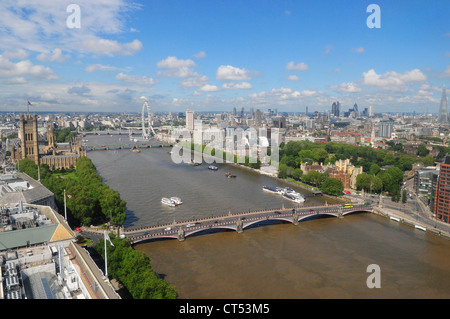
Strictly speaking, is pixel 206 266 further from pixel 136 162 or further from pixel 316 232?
pixel 136 162

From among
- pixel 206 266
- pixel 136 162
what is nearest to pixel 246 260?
pixel 206 266

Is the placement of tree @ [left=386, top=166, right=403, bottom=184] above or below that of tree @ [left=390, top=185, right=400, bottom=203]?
above

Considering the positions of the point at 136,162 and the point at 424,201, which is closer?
the point at 424,201

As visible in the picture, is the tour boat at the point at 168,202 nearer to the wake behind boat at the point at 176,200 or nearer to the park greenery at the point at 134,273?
the wake behind boat at the point at 176,200

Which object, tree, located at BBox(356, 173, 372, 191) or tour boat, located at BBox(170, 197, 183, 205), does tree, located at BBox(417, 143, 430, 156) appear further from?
tour boat, located at BBox(170, 197, 183, 205)

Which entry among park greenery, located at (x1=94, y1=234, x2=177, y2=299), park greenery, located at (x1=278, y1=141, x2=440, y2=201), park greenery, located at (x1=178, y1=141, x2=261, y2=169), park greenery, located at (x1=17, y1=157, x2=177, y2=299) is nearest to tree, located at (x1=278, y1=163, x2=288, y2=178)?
park greenery, located at (x1=278, y1=141, x2=440, y2=201)

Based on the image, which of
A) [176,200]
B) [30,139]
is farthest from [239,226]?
[30,139]
